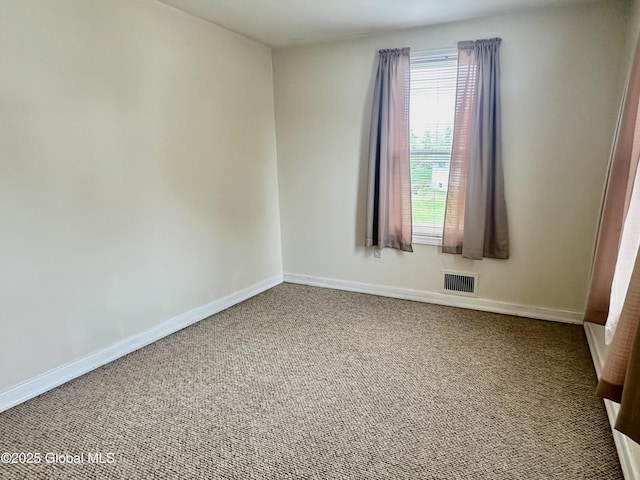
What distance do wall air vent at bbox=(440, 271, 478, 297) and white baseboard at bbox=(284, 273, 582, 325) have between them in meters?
0.05

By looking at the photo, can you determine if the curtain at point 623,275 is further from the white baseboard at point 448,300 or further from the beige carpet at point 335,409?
the white baseboard at point 448,300

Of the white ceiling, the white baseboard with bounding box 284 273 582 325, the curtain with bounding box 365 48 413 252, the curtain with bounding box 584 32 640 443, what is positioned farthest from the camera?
the curtain with bounding box 365 48 413 252

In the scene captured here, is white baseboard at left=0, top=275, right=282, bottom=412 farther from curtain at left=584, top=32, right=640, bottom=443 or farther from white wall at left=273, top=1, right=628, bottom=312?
curtain at left=584, top=32, right=640, bottom=443

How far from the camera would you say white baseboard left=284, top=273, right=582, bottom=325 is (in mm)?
3166

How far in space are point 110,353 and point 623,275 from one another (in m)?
2.87

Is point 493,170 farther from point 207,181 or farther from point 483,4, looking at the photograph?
point 207,181

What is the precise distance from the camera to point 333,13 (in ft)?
9.46

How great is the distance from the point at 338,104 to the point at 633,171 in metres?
2.43

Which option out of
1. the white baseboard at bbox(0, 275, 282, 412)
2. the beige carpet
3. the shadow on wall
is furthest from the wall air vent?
the white baseboard at bbox(0, 275, 282, 412)

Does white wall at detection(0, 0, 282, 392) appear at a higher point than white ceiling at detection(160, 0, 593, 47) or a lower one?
lower

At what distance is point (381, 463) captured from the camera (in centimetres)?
170

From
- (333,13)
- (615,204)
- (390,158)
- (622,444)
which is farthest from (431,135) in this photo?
(622,444)

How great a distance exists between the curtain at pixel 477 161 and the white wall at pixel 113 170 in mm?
1807

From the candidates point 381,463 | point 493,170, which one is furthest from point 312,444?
point 493,170
